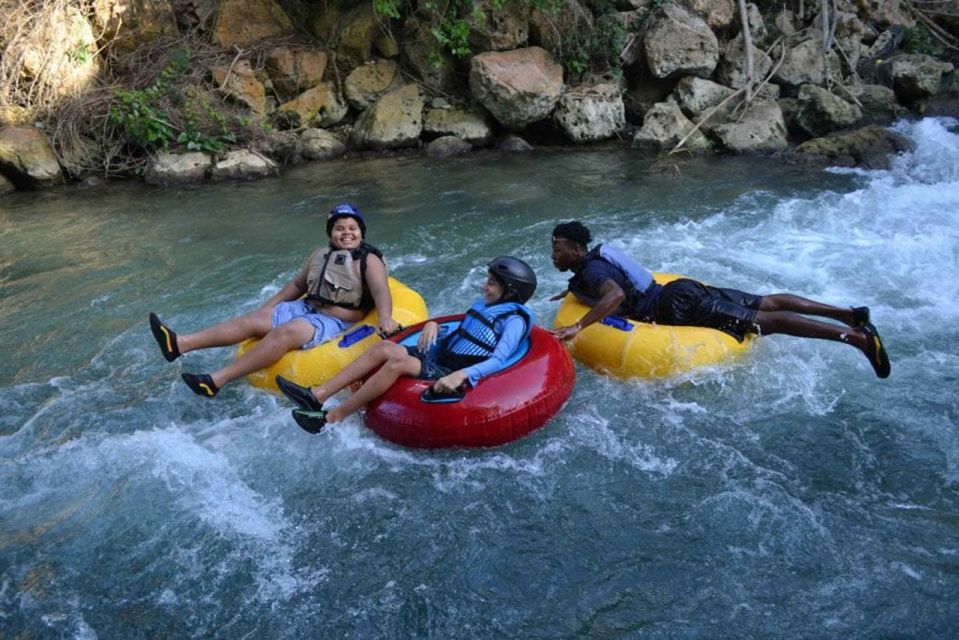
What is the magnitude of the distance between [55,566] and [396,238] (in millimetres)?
4840

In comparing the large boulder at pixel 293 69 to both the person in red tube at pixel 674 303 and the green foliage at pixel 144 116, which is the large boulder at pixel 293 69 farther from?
the person in red tube at pixel 674 303

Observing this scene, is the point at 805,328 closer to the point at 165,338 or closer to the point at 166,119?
the point at 165,338

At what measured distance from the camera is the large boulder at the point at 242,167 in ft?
32.6

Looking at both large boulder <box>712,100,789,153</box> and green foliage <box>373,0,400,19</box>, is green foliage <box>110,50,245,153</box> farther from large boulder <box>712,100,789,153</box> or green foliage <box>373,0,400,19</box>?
large boulder <box>712,100,789,153</box>

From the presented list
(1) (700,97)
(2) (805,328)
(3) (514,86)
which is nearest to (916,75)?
(1) (700,97)

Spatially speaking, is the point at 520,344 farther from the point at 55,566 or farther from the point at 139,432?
the point at 55,566

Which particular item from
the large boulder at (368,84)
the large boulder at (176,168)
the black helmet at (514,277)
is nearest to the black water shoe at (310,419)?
the black helmet at (514,277)

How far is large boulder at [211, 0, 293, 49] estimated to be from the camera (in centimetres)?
1135

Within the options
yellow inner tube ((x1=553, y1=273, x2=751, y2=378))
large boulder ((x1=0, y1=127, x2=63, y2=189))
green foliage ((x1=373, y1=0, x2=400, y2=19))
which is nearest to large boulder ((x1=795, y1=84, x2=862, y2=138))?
green foliage ((x1=373, y1=0, x2=400, y2=19))

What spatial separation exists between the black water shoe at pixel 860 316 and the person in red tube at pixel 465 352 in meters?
1.98

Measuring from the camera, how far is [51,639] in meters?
2.99

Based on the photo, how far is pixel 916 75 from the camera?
11.0m

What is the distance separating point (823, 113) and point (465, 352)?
27.9ft

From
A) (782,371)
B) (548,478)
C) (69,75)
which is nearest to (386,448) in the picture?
(548,478)
